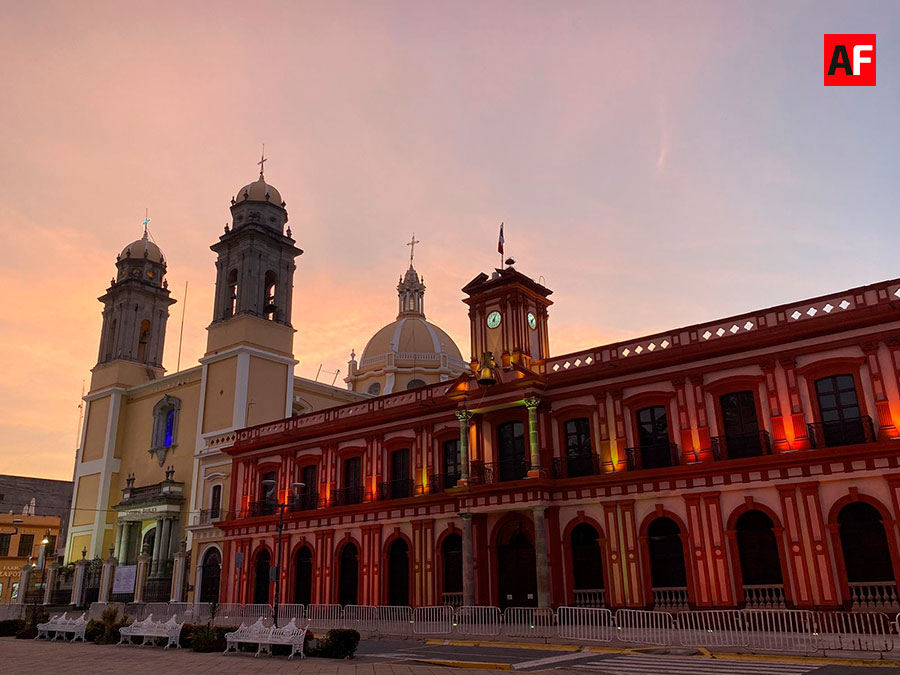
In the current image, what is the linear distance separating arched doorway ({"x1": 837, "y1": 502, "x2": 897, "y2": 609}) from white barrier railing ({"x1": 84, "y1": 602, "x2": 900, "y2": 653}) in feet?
2.62

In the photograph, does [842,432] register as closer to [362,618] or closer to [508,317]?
[508,317]

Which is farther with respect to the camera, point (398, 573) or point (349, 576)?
point (349, 576)

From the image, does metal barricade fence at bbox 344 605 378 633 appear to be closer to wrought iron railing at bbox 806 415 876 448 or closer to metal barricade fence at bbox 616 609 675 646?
metal barricade fence at bbox 616 609 675 646

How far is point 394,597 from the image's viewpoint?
30016mm

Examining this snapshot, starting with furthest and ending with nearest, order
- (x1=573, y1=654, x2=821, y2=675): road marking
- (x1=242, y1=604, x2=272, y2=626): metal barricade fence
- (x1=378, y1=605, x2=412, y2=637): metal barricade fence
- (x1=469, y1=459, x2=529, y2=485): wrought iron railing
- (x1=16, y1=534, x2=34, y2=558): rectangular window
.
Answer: (x1=16, y1=534, x2=34, y2=558): rectangular window → (x1=242, y1=604, x2=272, y2=626): metal barricade fence → (x1=469, y1=459, x2=529, y2=485): wrought iron railing → (x1=378, y1=605, x2=412, y2=637): metal barricade fence → (x1=573, y1=654, x2=821, y2=675): road marking

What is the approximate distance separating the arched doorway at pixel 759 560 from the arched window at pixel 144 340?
46.3 m

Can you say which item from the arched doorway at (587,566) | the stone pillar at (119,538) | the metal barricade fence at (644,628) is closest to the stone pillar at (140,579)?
the stone pillar at (119,538)

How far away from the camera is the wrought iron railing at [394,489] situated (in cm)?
3070

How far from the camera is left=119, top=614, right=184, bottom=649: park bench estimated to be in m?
20.4

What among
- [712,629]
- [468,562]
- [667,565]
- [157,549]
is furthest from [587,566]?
[157,549]

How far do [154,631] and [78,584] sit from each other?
26038 mm

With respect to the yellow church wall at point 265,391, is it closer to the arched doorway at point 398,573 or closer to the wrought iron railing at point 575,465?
the arched doorway at point 398,573

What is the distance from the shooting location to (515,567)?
2675 centimetres

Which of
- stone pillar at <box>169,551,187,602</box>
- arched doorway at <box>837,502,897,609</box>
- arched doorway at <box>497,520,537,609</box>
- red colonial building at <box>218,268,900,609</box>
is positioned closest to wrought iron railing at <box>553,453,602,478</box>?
red colonial building at <box>218,268,900,609</box>
